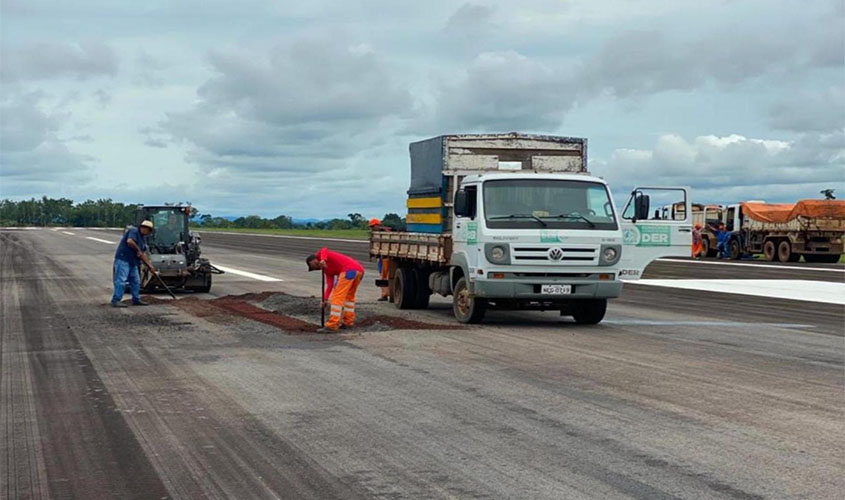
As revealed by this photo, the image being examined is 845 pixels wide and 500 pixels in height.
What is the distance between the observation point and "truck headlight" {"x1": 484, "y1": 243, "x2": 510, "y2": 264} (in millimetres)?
15594

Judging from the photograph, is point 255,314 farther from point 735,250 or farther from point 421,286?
point 735,250

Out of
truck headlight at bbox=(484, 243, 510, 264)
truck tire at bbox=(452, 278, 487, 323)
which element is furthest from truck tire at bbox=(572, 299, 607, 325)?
truck headlight at bbox=(484, 243, 510, 264)

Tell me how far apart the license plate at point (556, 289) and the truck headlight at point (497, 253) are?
0.70 metres

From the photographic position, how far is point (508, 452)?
7.45 m

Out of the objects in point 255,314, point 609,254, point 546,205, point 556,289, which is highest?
point 546,205

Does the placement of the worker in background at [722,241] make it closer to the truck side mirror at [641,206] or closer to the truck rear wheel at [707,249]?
the truck rear wheel at [707,249]

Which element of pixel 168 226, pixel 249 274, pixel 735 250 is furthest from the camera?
pixel 735 250

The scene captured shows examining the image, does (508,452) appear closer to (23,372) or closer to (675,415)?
(675,415)

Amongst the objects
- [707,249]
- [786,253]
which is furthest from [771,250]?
[707,249]

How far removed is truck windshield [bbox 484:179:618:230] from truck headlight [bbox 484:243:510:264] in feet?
1.14

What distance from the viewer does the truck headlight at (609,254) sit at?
15.9 metres

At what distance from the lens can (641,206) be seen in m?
16.1

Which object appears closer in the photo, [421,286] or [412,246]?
[412,246]

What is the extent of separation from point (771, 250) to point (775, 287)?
18.3 m
